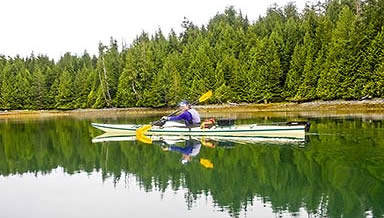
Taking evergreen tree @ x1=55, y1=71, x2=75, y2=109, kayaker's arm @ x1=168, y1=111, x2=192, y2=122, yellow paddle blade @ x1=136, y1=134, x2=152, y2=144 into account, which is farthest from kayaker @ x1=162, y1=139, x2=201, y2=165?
evergreen tree @ x1=55, y1=71, x2=75, y2=109

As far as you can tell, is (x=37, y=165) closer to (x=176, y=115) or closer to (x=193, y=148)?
(x=193, y=148)

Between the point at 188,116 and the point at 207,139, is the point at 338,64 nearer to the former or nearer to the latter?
the point at 188,116

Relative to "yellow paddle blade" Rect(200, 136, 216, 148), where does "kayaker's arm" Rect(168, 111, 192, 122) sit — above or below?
above

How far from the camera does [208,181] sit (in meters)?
16.9

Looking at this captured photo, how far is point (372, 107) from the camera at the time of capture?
176 feet

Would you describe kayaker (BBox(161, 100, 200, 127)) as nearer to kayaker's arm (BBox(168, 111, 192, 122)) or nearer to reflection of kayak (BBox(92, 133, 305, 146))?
kayaker's arm (BBox(168, 111, 192, 122))

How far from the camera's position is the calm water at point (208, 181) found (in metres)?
13.4

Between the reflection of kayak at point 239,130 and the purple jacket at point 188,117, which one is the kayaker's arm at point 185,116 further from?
the reflection of kayak at point 239,130

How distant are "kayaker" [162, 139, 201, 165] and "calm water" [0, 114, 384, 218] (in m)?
0.39

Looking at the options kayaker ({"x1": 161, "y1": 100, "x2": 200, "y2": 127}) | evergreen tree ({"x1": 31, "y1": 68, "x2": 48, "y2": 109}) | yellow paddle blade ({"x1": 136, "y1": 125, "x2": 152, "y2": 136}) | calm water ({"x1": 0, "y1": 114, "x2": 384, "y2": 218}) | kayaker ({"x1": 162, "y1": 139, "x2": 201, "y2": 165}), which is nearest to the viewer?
calm water ({"x1": 0, "y1": 114, "x2": 384, "y2": 218})

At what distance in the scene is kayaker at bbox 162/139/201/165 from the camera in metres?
Answer: 22.4

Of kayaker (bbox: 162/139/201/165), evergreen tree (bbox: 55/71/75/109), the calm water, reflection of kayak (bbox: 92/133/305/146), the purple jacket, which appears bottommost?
the calm water

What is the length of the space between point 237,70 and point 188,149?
49.6 metres

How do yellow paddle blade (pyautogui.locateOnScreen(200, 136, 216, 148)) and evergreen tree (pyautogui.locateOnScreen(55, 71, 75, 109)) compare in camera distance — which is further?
evergreen tree (pyautogui.locateOnScreen(55, 71, 75, 109))
